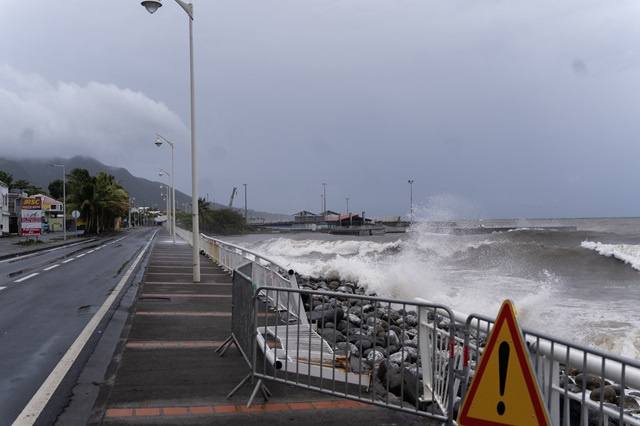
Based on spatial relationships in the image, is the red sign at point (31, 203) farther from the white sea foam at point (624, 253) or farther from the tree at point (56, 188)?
the tree at point (56, 188)

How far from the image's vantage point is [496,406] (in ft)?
10.8

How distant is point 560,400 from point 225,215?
137 m

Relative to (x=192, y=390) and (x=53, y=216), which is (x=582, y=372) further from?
(x=53, y=216)

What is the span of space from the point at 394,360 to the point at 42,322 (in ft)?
20.2

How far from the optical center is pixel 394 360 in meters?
8.04

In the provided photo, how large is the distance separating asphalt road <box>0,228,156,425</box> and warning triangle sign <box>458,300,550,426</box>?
3790 mm

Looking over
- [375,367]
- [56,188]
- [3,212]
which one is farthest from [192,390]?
[56,188]

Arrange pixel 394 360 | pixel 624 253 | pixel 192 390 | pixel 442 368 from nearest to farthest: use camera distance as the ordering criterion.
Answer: pixel 442 368
pixel 192 390
pixel 394 360
pixel 624 253

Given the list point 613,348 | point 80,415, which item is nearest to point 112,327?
point 80,415

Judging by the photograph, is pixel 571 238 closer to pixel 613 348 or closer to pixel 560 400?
pixel 613 348

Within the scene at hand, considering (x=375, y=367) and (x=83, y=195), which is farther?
(x=83, y=195)

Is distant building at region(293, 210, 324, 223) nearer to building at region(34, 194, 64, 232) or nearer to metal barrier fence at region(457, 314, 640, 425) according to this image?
building at region(34, 194, 64, 232)

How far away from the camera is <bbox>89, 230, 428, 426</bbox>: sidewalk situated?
495 cm

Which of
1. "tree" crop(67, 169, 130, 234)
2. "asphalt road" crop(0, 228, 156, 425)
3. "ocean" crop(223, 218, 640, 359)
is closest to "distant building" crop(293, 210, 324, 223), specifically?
"tree" crop(67, 169, 130, 234)
